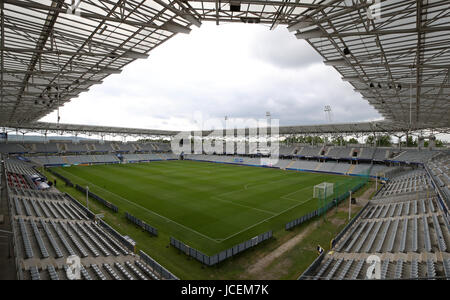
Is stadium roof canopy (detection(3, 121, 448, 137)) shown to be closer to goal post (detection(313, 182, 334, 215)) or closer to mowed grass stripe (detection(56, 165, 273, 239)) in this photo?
goal post (detection(313, 182, 334, 215))

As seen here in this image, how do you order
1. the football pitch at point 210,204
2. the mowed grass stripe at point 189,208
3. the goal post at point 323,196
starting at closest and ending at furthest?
the football pitch at point 210,204, the mowed grass stripe at point 189,208, the goal post at point 323,196

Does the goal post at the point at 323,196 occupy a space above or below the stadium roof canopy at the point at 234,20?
below

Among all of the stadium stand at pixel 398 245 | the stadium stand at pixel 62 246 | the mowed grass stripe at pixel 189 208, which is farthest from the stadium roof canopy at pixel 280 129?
the stadium stand at pixel 62 246

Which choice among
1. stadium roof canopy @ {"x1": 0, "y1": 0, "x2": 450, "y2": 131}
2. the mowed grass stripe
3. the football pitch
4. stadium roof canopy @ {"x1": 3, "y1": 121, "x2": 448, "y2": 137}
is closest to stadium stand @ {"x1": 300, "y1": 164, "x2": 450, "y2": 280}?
the football pitch

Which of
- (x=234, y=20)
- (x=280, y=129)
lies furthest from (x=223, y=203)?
(x=280, y=129)

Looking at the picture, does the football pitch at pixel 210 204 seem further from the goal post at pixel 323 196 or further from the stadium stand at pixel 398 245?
the stadium stand at pixel 398 245

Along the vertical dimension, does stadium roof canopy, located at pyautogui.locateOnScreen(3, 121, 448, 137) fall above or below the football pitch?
above

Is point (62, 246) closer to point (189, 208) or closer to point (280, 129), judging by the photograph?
point (189, 208)
